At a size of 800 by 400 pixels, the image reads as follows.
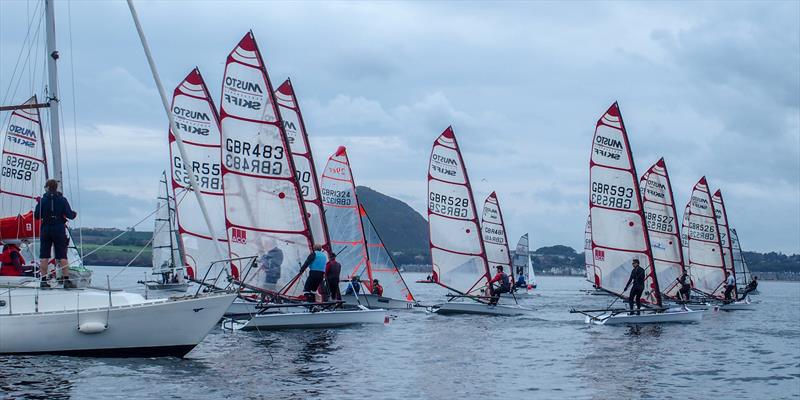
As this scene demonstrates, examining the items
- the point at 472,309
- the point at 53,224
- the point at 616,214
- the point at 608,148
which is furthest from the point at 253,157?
the point at 616,214

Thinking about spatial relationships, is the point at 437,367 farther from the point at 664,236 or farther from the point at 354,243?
the point at 664,236

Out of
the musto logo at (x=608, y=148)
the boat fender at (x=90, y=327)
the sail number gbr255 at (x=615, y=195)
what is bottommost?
the boat fender at (x=90, y=327)

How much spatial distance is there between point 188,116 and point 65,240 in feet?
48.0

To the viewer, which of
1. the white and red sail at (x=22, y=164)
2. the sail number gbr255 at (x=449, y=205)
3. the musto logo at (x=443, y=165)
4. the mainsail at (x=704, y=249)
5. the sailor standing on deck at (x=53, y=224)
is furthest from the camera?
the mainsail at (x=704, y=249)

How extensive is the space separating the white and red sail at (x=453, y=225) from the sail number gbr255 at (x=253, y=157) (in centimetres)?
1202

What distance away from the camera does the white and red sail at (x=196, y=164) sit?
1262 inches

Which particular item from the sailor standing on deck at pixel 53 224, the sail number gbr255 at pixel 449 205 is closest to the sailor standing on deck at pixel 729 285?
the sail number gbr255 at pixel 449 205

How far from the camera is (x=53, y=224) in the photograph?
731 inches

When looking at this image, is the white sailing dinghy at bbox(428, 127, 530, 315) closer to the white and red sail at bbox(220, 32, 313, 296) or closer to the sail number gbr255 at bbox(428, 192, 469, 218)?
the sail number gbr255 at bbox(428, 192, 469, 218)

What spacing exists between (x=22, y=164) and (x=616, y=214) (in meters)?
19.7

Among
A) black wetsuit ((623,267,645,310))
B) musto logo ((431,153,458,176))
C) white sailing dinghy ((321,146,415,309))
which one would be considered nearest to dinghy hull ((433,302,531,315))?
white sailing dinghy ((321,146,415,309))

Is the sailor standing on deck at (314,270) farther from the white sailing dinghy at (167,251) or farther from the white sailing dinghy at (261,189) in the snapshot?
the white sailing dinghy at (167,251)

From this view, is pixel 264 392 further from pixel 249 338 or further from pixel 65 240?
pixel 249 338

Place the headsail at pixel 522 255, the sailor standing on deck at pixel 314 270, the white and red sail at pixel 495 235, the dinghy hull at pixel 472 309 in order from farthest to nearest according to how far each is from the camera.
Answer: the headsail at pixel 522 255, the white and red sail at pixel 495 235, the dinghy hull at pixel 472 309, the sailor standing on deck at pixel 314 270
